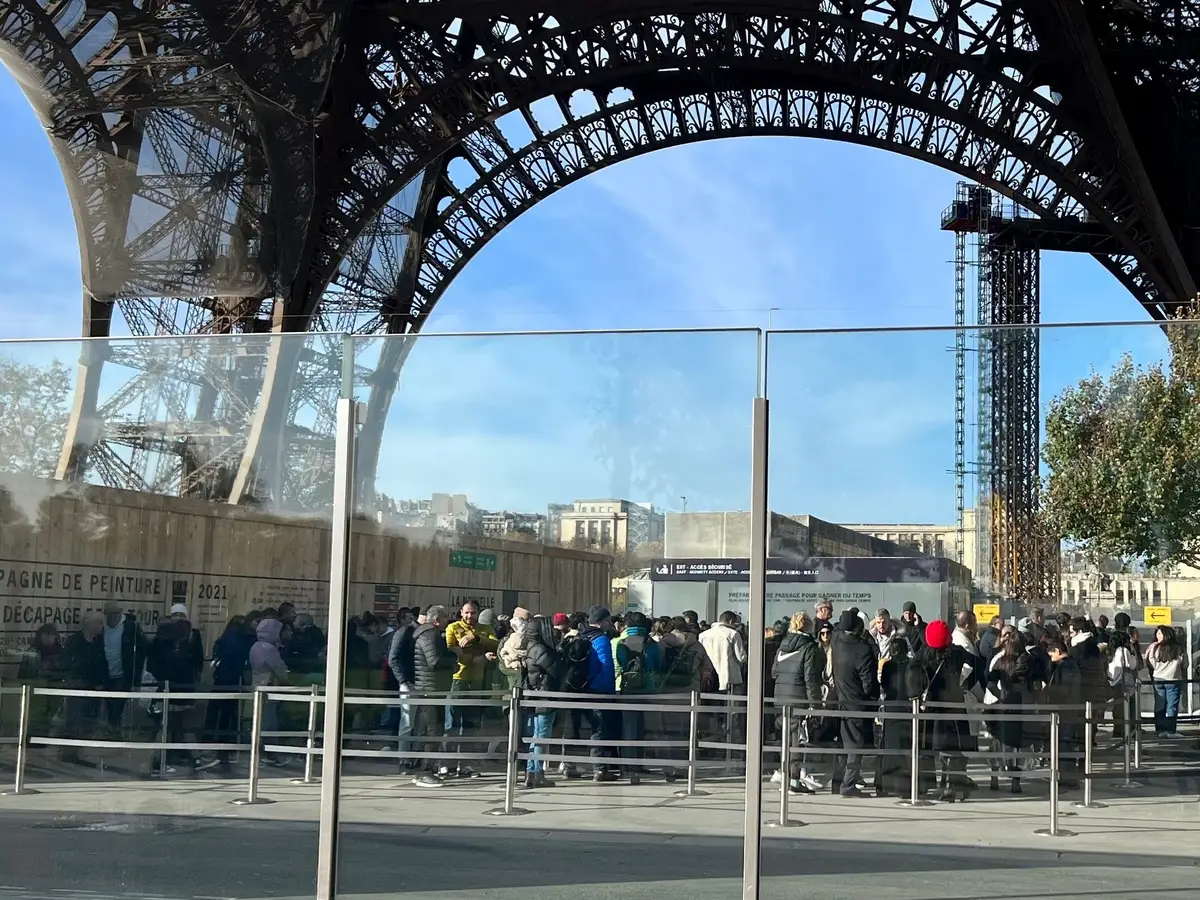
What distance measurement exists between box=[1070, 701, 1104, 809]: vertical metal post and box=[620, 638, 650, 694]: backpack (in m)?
2.13

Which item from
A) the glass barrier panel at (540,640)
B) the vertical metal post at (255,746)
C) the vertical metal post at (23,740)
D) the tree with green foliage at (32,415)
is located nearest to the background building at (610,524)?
the glass barrier panel at (540,640)

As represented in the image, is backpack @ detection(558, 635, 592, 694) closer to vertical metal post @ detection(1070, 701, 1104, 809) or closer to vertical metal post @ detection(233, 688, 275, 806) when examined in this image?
vertical metal post @ detection(233, 688, 275, 806)

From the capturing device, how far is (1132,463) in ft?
20.8

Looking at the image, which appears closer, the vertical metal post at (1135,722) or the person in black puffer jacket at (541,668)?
the vertical metal post at (1135,722)

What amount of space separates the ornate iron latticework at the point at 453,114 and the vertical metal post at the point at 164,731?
16781 millimetres

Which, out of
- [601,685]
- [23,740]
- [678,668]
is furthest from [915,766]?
[23,740]

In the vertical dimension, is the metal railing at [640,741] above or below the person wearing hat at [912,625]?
below

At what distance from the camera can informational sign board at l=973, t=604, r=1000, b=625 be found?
6.19 m

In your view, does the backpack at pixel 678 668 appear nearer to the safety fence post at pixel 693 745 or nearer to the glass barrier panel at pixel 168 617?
the safety fence post at pixel 693 745

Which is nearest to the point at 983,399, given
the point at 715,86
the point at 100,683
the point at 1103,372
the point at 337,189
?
the point at 1103,372

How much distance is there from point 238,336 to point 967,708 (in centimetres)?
440

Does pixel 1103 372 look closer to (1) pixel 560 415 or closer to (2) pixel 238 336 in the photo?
(1) pixel 560 415

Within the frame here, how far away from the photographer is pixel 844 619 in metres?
6.21

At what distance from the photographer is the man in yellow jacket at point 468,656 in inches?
262
